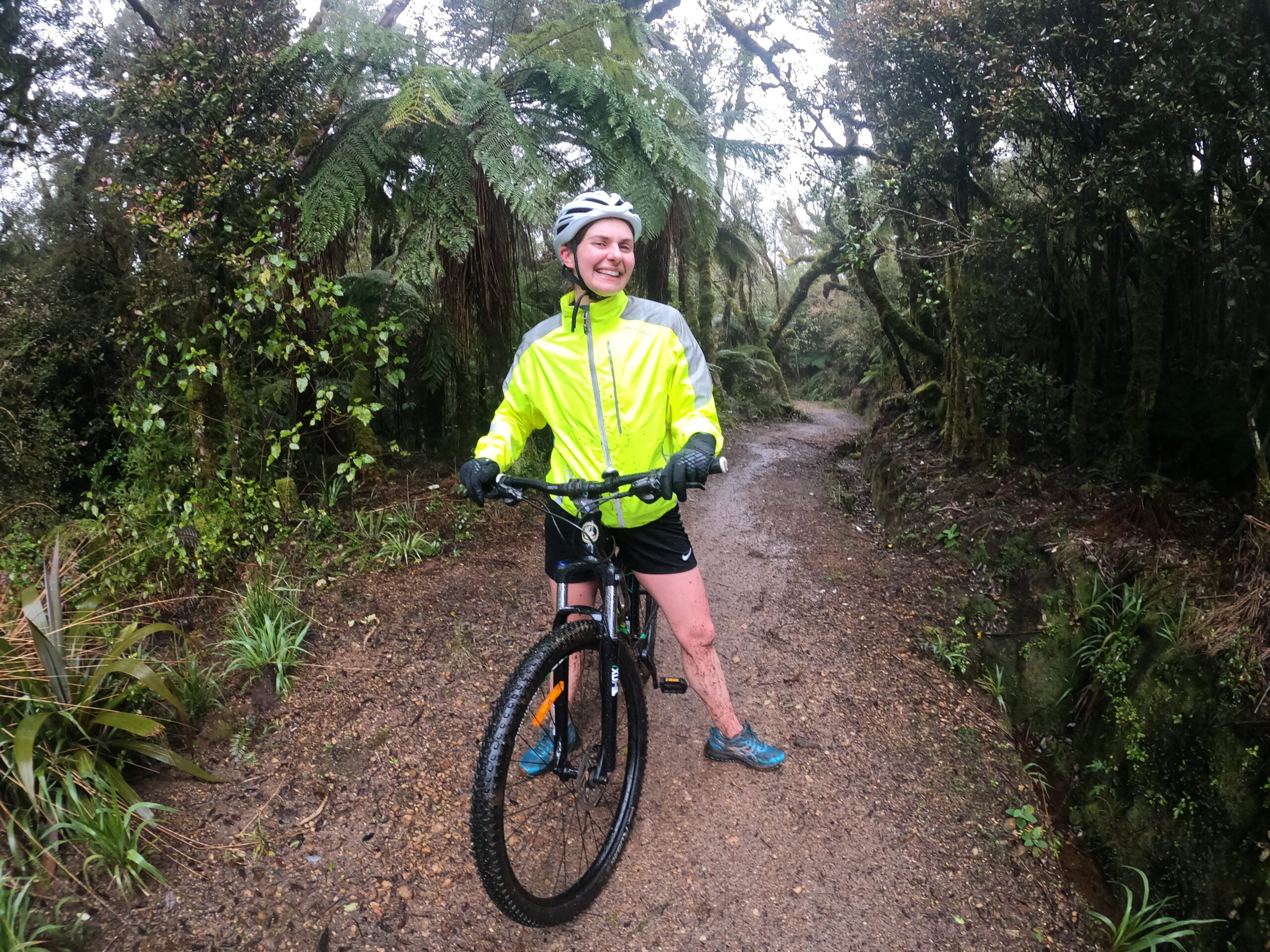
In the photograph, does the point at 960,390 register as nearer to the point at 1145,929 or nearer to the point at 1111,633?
the point at 1111,633

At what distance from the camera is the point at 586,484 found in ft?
7.09

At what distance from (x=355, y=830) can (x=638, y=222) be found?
99.0 inches

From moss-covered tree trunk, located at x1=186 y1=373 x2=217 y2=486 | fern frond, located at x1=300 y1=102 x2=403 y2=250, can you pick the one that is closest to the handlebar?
fern frond, located at x1=300 y1=102 x2=403 y2=250

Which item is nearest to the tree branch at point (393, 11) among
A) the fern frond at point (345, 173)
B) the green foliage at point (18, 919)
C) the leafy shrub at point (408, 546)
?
the fern frond at point (345, 173)

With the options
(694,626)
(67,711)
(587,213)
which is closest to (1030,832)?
(694,626)

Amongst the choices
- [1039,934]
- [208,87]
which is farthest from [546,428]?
[1039,934]

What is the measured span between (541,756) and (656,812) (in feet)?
2.59

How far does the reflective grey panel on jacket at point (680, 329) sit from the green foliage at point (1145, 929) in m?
2.48

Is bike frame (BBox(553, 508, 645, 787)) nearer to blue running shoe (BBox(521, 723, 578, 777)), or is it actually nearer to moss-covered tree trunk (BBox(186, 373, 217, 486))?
blue running shoe (BBox(521, 723, 578, 777))

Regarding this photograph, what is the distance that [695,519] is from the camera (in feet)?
22.4

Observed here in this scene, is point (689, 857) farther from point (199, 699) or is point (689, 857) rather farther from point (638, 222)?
point (638, 222)

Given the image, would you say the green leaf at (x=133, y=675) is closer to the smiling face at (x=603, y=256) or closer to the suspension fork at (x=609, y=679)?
the suspension fork at (x=609, y=679)

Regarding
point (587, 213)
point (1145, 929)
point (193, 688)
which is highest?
point (587, 213)

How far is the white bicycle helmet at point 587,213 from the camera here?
2242mm
